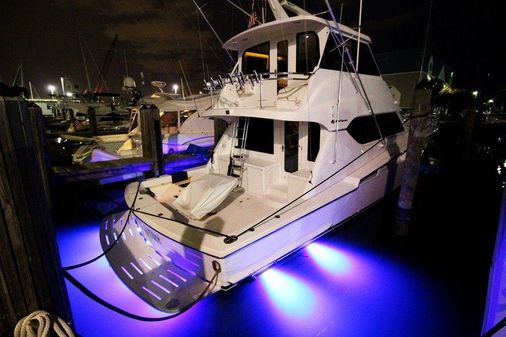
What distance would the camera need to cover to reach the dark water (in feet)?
11.5

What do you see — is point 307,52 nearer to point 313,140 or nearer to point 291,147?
point 313,140

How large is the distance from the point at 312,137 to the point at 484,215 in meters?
4.97

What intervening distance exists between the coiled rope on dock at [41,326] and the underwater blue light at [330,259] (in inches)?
153

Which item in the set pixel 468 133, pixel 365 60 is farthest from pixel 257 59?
pixel 468 133

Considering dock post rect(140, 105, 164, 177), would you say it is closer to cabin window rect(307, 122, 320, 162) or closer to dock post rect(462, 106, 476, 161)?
cabin window rect(307, 122, 320, 162)

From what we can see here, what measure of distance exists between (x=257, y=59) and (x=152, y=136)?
4.55 meters

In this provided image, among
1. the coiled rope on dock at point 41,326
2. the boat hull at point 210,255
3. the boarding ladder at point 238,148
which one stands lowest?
the boat hull at point 210,255

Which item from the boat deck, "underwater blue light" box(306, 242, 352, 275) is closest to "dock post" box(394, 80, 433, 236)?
"underwater blue light" box(306, 242, 352, 275)

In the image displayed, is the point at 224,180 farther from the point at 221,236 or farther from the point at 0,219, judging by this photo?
the point at 0,219

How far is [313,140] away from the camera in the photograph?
529 cm

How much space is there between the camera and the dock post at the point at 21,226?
68.9 inches

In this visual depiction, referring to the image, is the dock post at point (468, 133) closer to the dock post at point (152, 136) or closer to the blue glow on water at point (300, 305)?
the blue glow on water at point (300, 305)

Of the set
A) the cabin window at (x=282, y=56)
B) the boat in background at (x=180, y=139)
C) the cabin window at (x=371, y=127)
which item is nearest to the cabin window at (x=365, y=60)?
the cabin window at (x=371, y=127)

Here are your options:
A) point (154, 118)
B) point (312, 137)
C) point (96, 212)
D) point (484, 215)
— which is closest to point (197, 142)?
point (154, 118)
